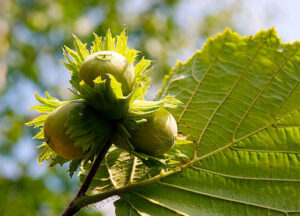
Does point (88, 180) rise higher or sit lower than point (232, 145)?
lower

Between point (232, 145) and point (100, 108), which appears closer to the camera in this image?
point (100, 108)

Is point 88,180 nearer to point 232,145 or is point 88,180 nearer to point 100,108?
point 100,108

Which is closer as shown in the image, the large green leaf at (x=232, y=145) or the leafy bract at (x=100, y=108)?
the leafy bract at (x=100, y=108)

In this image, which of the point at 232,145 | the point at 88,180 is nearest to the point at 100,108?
the point at 88,180

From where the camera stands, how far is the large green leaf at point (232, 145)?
5.80 feet

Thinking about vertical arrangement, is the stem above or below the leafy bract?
below

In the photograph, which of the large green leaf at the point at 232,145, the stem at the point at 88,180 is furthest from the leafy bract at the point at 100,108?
the large green leaf at the point at 232,145

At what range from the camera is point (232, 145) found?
1881 mm

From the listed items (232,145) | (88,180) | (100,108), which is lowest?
(88,180)

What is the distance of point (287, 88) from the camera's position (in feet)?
5.83

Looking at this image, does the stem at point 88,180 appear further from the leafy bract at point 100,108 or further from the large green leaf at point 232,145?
the large green leaf at point 232,145

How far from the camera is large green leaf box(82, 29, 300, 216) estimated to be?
1.77 m

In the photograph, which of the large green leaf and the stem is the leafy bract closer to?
the stem

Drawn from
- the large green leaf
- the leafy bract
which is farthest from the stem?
the large green leaf
